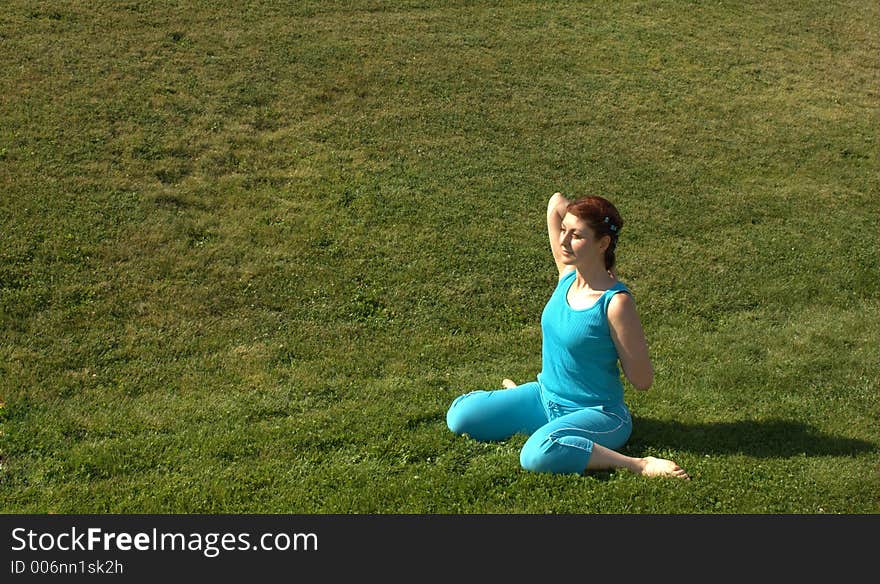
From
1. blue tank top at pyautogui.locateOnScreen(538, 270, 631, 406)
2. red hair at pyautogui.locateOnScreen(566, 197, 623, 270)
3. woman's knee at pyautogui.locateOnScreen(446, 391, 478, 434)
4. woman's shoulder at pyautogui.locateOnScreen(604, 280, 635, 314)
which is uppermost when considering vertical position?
red hair at pyautogui.locateOnScreen(566, 197, 623, 270)

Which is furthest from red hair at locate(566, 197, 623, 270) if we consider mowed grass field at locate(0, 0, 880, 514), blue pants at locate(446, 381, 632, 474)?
mowed grass field at locate(0, 0, 880, 514)

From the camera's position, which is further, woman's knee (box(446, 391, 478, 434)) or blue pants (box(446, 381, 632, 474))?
woman's knee (box(446, 391, 478, 434))

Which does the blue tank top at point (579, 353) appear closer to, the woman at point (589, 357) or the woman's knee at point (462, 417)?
the woman at point (589, 357)

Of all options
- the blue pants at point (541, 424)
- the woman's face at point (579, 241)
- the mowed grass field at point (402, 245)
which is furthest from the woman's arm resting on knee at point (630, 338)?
the mowed grass field at point (402, 245)

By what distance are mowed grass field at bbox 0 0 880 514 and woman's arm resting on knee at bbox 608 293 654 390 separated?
0.69m

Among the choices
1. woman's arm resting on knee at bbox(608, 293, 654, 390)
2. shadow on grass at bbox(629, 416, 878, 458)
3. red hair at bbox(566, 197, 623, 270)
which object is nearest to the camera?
woman's arm resting on knee at bbox(608, 293, 654, 390)

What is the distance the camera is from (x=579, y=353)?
595cm

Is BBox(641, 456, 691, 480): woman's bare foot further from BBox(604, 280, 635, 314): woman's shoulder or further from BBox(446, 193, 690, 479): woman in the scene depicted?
BBox(604, 280, 635, 314): woman's shoulder

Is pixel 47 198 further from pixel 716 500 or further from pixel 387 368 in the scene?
pixel 716 500

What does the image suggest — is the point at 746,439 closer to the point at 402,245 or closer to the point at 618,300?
the point at 618,300

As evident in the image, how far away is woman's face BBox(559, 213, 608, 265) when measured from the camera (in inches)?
229

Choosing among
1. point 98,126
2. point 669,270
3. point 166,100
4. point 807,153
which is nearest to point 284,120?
point 166,100

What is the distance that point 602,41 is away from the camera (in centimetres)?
1714

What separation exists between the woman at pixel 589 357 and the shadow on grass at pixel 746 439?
1.81ft
